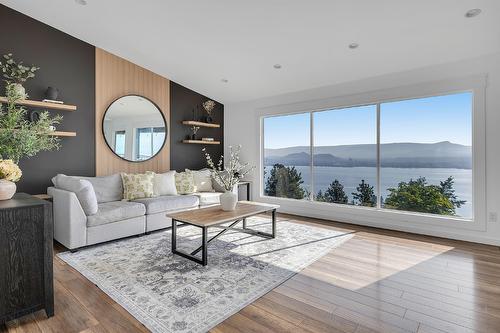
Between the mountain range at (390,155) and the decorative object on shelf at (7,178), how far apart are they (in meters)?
4.58

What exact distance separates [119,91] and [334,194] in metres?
4.33

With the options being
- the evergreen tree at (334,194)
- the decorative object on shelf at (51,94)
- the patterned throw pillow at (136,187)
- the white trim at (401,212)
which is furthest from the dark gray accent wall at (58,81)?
A: the evergreen tree at (334,194)

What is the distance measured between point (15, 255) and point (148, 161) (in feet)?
11.5

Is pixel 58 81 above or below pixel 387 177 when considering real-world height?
above

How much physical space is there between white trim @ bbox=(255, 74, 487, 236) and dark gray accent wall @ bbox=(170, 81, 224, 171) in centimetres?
151

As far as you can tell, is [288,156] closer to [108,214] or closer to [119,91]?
[119,91]

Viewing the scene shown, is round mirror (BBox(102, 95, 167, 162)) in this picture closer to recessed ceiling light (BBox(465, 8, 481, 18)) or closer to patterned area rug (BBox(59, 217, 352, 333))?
patterned area rug (BBox(59, 217, 352, 333))

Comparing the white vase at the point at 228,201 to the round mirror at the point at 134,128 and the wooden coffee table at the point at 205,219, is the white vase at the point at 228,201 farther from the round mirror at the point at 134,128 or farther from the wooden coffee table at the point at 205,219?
the round mirror at the point at 134,128

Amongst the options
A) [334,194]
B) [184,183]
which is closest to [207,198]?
[184,183]

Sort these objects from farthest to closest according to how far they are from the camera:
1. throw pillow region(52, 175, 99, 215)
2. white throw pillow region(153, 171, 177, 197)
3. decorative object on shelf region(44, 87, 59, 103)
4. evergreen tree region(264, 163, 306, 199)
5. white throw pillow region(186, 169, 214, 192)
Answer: evergreen tree region(264, 163, 306, 199) → white throw pillow region(186, 169, 214, 192) → white throw pillow region(153, 171, 177, 197) → decorative object on shelf region(44, 87, 59, 103) → throw pillow region(52, 175, 99, 215)

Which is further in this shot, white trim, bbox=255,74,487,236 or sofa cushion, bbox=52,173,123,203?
sofa cushion, bbox=52,173,123,203

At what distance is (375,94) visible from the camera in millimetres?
4531

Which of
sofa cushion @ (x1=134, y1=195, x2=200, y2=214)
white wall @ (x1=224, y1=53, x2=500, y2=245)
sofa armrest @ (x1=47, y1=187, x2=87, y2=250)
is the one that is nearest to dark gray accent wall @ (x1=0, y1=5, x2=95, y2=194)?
sofa armrest @ (x1=47, y1=187, x2=87, y2=250)

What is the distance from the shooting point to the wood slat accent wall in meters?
4.62
